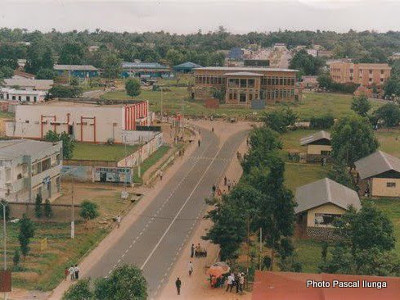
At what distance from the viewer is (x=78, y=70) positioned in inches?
2426

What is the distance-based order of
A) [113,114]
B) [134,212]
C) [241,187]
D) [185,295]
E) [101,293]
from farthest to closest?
1. [113,114]
2. [134,212]
3. [241,187]
4. [185,295]
5. [101,293]

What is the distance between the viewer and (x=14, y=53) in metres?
66.6

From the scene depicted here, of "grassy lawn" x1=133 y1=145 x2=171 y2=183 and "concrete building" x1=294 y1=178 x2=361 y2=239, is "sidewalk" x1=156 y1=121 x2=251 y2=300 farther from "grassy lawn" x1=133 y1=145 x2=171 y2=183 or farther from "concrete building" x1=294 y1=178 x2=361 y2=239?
"grassy lawn" x1=133 y1=145 x2=171 y2=183

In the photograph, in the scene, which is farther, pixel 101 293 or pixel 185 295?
pixel 185 295

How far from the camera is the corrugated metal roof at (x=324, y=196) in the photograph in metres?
17.5

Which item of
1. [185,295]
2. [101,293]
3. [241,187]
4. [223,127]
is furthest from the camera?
[223,127]

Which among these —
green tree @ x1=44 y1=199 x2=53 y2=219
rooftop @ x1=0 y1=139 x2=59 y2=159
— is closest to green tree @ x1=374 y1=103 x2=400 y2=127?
rooftop @ x1=0 y1=139 x2=59 y2=159

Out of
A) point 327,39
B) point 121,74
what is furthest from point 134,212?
point 327,39

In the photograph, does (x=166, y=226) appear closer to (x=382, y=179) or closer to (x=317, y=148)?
(x=382, y=179)

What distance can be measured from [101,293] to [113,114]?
1965 centimetres

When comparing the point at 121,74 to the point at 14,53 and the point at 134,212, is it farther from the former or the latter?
the point at 134,212

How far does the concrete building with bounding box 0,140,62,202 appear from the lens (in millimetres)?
18344

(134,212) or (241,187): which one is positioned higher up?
(241,187)

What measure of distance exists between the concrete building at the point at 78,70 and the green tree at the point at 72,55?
241 cm
